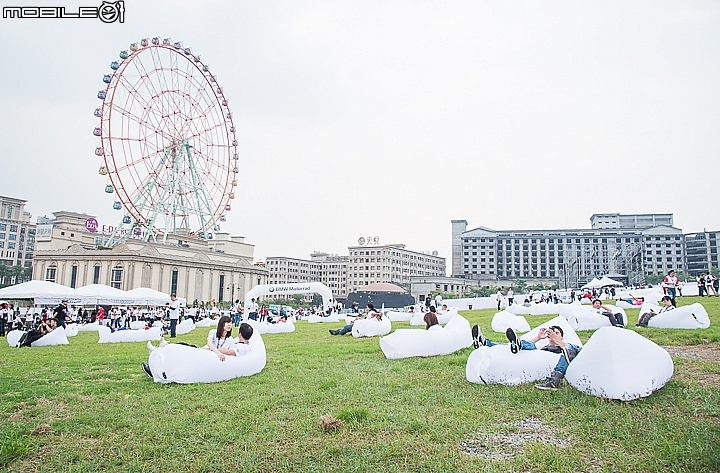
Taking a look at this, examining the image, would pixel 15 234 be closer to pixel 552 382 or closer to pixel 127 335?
pixel 127 335

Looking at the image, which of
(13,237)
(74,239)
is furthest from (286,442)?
(13,237)

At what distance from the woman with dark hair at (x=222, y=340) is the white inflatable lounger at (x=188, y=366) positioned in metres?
0.18

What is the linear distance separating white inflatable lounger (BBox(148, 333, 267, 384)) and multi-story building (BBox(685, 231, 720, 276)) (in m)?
145

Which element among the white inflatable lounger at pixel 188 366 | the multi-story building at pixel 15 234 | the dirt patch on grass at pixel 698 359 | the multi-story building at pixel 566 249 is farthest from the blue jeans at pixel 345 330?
the multi-story building at pixel 15 234

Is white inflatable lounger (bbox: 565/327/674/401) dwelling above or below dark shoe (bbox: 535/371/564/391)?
above

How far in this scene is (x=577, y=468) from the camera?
183 inches

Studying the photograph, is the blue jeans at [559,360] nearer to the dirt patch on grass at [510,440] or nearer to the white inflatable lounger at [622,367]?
the white inflatable lounger at [622,367]

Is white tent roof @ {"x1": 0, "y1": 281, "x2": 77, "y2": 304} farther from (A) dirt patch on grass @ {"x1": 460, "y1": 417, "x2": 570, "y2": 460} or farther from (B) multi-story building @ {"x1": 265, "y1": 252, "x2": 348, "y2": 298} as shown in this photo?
(B) multi-story building @ {"x1": 265, "y1": 252, "x2": 348, "y2": 298}

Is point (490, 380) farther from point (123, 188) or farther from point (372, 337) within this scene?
point (123, 188)

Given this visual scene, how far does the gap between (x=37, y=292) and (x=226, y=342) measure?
25.7 m

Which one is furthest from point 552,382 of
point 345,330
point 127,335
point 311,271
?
point 311,271

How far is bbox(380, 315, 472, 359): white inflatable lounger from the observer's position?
11.4 meters

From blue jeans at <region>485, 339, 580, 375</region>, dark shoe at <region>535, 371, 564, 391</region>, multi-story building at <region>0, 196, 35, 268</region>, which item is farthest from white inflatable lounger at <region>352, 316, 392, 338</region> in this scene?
multi-story building at <region>0, 196, 35, 268</region>

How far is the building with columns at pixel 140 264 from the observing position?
8169cm
